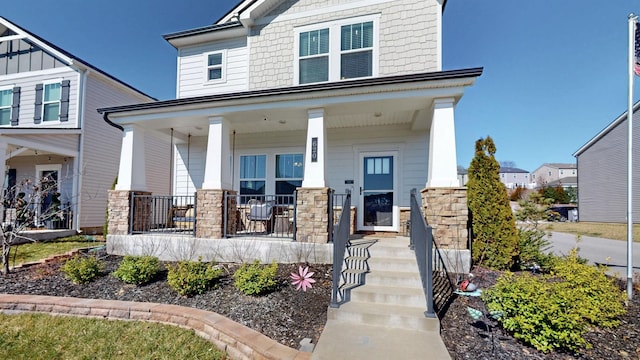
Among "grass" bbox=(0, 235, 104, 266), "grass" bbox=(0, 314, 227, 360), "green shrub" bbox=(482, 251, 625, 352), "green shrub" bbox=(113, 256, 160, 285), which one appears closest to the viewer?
"green shrub" bbox=(482, 251, 625, 352)

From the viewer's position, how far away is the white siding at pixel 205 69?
8.98m

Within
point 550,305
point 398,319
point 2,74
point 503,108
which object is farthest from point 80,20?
point 503,108

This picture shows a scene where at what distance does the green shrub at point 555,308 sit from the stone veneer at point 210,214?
5.42m

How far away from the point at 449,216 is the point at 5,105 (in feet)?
61.1

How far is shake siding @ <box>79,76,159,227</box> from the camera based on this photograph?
37.7ft

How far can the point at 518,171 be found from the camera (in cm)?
7406

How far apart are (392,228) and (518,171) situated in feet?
276

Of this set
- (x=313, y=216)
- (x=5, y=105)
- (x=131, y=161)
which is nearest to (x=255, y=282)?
(x=313, y=216)

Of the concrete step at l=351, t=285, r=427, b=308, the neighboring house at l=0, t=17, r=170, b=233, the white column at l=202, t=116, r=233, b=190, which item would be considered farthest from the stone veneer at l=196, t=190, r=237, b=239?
the neighboring house at l=0, t=17, r=170, b=233

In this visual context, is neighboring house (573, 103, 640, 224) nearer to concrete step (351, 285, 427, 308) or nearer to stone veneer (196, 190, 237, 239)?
concrete step (351, 285, 427, 308)

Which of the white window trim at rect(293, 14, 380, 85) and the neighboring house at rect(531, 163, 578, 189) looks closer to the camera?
the white window trim at rect(293, 14, 380, 85)

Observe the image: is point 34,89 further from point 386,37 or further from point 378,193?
point 378,193

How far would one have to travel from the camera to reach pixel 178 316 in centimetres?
377

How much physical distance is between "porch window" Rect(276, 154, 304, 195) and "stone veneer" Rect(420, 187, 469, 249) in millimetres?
4380
